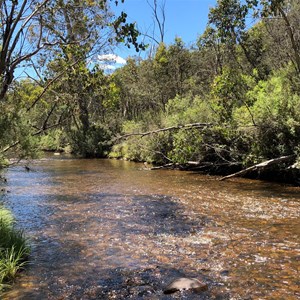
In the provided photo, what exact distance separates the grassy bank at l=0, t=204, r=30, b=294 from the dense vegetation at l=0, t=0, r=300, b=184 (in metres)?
2.64

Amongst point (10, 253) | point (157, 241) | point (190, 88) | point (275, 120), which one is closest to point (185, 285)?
point (157, 241)

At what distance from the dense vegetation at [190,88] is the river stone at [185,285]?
3904 mm

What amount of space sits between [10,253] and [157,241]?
10.9 feet

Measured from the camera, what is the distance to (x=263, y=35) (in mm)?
30078

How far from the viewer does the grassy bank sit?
Answer: 20.0 ft

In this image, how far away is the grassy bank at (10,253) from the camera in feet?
20.0

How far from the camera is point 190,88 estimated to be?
3753 centimetres

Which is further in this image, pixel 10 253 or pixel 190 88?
pixel 190 88

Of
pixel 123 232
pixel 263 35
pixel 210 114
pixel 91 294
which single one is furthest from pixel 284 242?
pixel 263 35

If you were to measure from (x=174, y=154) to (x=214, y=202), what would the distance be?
9685mm

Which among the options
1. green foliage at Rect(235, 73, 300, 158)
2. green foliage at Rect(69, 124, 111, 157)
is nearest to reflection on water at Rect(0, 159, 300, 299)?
green foliage at Rect(235, 73, 300, 158)

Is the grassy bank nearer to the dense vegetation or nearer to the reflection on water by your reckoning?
the reflection on water

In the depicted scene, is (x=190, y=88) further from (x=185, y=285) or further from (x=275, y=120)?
(x=185, y=285)

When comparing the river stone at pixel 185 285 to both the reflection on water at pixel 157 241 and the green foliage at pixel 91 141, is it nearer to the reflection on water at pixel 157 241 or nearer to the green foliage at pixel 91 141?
the reflection on water at pixel 157 241
